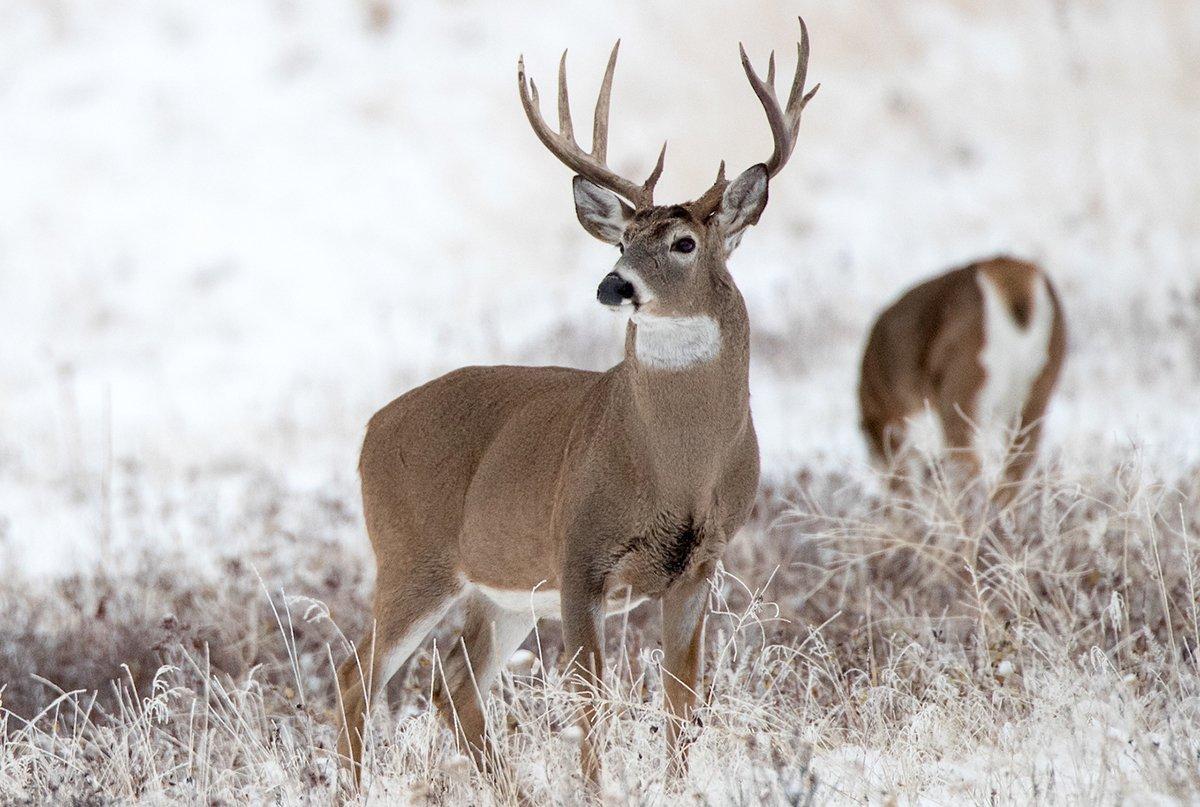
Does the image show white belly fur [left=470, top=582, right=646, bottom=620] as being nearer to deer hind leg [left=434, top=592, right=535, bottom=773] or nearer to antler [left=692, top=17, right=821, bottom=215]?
deer hind leg [left=434, top=592, right=535, bottom=773]

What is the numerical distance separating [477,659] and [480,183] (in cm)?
1473

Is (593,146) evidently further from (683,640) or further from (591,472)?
(683,640)

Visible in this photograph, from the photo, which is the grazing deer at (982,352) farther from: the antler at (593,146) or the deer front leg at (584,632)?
the deer front leg at (584,632)

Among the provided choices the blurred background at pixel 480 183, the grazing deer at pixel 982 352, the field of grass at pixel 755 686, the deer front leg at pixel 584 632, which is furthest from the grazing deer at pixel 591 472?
the blurred background at pixel 480 183

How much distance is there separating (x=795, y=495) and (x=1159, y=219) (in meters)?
10.5

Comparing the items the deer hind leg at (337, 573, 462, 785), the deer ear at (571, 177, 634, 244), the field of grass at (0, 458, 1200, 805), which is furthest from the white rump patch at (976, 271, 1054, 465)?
the deer hind leg at (337, 573, 462, 785)

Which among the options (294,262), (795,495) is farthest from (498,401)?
(294,262)

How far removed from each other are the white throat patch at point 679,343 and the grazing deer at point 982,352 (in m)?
4.51

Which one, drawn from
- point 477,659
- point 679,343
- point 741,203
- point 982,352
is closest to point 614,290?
point 679,343

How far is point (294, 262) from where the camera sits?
17844 millimetres

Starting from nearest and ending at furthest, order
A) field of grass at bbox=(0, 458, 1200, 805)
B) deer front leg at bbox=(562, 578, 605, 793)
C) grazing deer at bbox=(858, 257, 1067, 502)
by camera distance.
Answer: field of grass at bbox=(0, 458, 1200, 805)
deer front leg at bbox=(562, 578, 605, 793)
grazing deer at bbox=(858, 257, 1067, 502)

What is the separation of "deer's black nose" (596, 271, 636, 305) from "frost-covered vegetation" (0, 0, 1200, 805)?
0.93 metres

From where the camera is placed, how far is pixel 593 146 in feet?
15.9

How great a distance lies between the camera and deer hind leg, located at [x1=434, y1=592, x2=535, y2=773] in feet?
16.5
